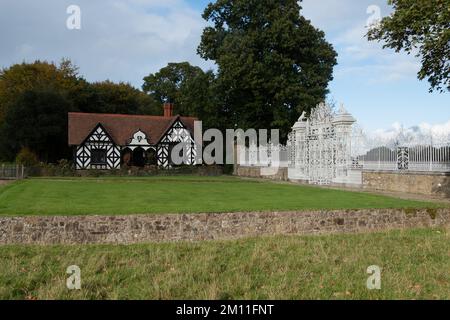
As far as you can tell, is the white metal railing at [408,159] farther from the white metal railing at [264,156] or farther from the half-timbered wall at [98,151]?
the half-timbered wall at [98,151]

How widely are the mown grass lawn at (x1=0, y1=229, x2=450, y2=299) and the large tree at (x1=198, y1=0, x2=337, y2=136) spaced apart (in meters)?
22.0

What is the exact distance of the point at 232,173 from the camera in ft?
121

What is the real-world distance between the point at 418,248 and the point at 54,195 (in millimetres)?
11675

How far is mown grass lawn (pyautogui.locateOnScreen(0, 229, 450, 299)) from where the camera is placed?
5559mm

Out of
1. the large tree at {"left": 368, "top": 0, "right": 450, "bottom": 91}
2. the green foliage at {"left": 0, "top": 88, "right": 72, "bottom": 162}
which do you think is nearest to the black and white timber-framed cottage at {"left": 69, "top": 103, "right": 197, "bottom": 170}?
the green foliage at {"left": 0, "top": 88, "right": 72, "bottom": 162}

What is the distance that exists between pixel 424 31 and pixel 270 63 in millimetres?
17799

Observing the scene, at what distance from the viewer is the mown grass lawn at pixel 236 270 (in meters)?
5.56

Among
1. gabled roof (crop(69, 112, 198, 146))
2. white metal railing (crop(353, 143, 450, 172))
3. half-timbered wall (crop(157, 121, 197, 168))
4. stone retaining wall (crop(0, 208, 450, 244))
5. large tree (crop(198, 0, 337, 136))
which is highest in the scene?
large tree (crop(198, 0, 337, 136))

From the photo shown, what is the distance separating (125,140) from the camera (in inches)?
1550

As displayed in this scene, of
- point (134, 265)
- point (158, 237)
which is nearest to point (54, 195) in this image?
point (158, 237)

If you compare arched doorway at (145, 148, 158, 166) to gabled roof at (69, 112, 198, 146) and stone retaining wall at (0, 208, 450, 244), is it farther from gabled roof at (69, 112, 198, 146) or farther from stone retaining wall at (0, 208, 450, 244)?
stone retaining wall at (0, 208, 450, 244)

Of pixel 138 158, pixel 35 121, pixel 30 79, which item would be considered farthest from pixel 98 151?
pixel 30 79

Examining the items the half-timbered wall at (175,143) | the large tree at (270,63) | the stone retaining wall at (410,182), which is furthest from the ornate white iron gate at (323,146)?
the half-timbered wall at (175,143)
